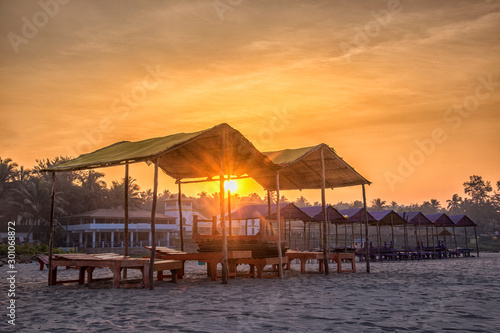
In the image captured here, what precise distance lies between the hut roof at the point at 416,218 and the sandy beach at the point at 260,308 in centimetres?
2266

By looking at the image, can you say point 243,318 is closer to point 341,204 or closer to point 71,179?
point 71,179

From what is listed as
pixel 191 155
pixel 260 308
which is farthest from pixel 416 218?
pixel 260 308

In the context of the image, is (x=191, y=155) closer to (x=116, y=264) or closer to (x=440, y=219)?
(x=116, y=264)

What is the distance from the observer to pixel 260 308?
28.1 ft

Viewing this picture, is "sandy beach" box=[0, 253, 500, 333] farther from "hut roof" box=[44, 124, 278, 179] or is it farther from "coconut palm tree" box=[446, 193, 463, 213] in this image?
"coconut palm tree" box=[446, 193, 463, 213]

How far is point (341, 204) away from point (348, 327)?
14822cm

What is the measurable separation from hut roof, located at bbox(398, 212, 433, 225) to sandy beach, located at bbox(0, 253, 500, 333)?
74.4 ft

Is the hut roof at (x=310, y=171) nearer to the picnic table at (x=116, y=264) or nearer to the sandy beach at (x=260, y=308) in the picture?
the sandy beach at (x=260, y=308)

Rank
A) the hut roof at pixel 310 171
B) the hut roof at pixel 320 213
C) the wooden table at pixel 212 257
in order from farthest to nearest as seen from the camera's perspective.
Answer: the hut roof at pixel 320 213, the hut roof at pixel 310 171, the wooden table at pixel 212 257

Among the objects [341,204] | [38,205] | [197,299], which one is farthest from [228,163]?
[341,204]

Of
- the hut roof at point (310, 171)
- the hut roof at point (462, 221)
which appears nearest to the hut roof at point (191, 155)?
the hut roof at point (310, 171)

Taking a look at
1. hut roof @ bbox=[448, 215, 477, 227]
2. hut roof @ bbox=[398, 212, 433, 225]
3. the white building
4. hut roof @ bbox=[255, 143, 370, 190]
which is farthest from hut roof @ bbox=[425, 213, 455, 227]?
the white building

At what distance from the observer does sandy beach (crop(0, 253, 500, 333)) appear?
6.86 m

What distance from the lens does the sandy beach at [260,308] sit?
686 centimetres
